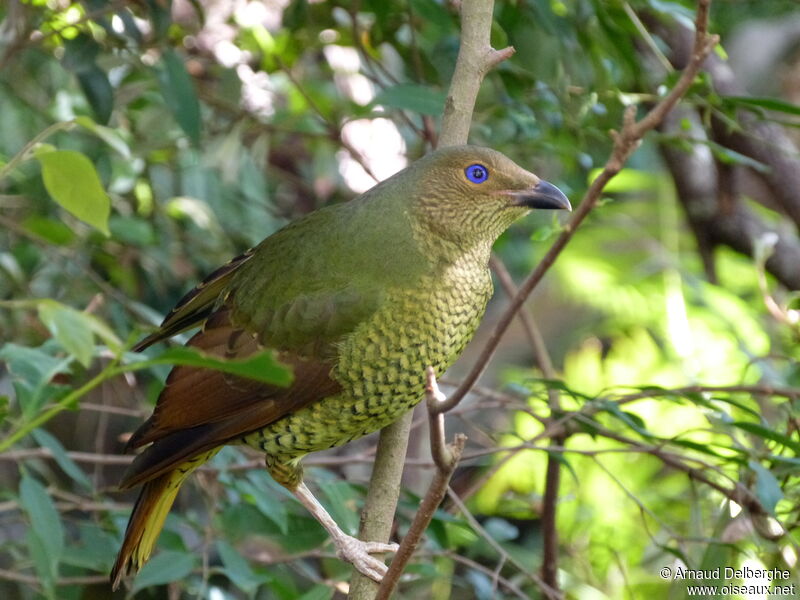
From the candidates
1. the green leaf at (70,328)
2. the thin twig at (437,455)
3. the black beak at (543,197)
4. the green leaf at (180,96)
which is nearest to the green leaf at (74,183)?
the green leaf at (70,328)

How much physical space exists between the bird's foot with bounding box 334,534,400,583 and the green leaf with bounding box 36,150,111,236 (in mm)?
1098

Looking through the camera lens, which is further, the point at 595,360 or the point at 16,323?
the point at 595,360

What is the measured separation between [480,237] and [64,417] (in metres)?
2.70

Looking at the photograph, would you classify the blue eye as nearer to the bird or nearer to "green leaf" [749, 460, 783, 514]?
the bird

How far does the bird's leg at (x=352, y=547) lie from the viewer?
240cm

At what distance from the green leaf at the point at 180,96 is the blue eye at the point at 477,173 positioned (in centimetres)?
86

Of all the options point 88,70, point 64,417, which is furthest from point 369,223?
point 64,417

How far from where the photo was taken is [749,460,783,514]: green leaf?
7.03ft

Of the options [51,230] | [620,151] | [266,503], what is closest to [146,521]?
[266,503]

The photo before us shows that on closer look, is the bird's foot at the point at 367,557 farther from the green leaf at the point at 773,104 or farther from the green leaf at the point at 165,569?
the green leaf at the point at 773,104

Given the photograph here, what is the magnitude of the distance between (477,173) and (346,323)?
0.49 m

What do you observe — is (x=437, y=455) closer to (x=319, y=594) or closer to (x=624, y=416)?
(x=624, y=416)

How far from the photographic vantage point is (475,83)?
8.00 feet

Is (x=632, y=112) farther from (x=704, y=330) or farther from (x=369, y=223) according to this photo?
Answer: (x=704, y=330)
